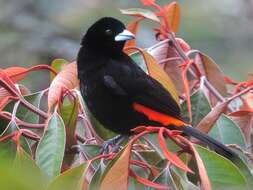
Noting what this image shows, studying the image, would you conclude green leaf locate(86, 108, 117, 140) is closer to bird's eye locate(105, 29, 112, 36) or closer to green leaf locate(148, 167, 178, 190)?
bird's eye locate(105, 29, 112, 36)

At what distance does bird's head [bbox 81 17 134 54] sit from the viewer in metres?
3.14

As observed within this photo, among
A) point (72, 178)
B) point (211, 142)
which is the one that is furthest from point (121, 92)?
point (72, 178)

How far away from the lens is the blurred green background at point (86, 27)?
25.3 feet

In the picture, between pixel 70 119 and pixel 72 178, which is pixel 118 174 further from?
pixel 70 119

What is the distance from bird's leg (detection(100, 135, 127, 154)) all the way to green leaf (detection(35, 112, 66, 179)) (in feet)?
0.68

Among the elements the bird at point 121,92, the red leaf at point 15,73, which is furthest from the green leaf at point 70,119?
the bird at point 121,92

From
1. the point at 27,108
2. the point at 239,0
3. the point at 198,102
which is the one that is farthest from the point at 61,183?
the point at 239,0

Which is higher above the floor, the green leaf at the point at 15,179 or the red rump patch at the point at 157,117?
the green leaf at the point at 15,179

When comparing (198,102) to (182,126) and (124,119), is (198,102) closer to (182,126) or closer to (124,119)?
(182,126)

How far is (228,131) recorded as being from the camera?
262cm

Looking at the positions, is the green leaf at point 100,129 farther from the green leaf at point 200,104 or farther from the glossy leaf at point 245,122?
the glossy leaf at point 245,122

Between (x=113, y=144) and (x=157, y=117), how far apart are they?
0.37 meters

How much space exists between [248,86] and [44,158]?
2.90 feet

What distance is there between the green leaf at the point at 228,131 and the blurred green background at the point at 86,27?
15.9ft
